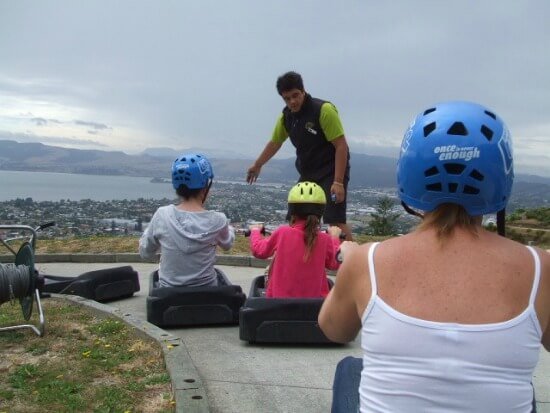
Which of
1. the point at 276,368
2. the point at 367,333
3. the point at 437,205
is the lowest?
the point at 276,368

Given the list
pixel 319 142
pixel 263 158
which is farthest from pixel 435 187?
pixel 263 158

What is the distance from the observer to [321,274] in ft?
17.5

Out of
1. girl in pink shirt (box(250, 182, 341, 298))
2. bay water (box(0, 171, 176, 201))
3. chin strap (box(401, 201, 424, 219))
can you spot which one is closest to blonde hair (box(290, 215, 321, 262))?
girl in pink shirt (box(250, 182, 341, 298))

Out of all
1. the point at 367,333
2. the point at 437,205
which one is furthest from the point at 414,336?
the point at 437,205

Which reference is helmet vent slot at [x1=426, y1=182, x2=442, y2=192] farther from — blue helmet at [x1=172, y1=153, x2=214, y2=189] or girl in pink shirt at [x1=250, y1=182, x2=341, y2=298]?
blue helmet at [x1=172, y1=153, x2=214, y2=189]

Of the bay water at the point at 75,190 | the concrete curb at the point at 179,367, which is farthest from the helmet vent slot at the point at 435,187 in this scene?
the bay water at the point at 75,190

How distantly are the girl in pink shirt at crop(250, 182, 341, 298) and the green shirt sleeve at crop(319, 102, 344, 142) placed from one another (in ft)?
5.43

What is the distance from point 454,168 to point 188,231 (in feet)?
13.7

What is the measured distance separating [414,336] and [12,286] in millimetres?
4189

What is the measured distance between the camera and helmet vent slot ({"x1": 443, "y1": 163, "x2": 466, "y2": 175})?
1.98 m

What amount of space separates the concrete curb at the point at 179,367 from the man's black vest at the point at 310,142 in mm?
2810

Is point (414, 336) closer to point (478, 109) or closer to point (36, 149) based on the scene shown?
point (478, 109)

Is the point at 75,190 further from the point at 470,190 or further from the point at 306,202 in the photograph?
the point at 470,190

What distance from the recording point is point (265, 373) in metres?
4.57
